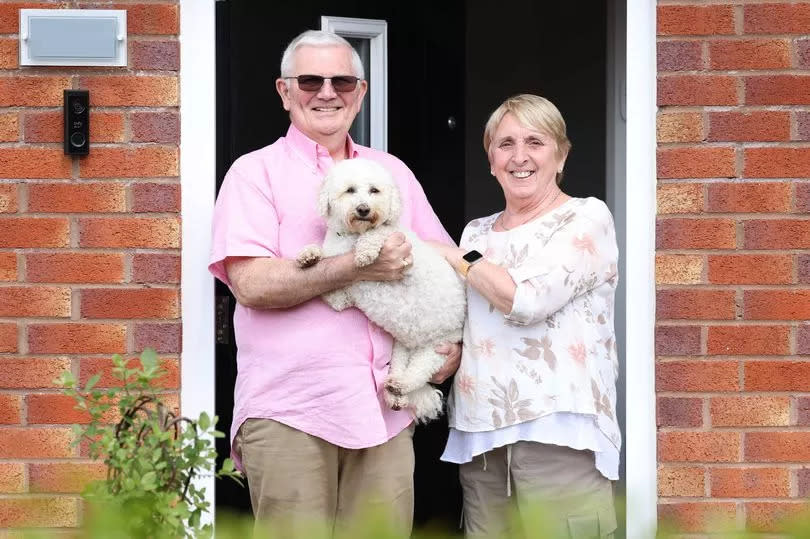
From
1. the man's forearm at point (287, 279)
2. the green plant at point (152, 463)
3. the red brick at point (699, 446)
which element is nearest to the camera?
the green plant at point (152, 463)

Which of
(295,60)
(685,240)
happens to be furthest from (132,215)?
(685,240)

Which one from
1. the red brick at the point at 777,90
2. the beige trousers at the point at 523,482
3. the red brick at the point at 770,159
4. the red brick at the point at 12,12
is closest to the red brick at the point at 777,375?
the red brick at the point at 770,159

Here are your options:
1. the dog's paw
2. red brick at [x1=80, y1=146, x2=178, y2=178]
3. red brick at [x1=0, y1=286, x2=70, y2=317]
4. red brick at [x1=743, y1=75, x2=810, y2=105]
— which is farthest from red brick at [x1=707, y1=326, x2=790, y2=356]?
red brick at [x1=0, y1=286, x2=70, y2=317]

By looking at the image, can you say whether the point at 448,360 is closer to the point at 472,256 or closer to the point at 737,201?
the point at 472,256

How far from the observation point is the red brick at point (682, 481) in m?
3.73

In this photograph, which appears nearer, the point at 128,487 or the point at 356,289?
the point at 128,487

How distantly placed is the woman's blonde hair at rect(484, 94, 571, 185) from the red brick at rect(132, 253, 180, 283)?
3.38 feet

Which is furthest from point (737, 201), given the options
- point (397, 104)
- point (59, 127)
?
point (59, 127)

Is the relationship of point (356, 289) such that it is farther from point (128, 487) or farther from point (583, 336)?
point (128, 487)

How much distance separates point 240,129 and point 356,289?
1.30 metres

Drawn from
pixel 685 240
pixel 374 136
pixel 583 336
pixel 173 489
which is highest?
pixel 374 136

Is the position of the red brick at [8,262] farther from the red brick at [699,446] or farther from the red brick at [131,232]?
the red brick at [699,446]

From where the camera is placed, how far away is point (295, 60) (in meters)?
3.31

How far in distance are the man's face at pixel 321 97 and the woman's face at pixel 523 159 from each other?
0.43 m
